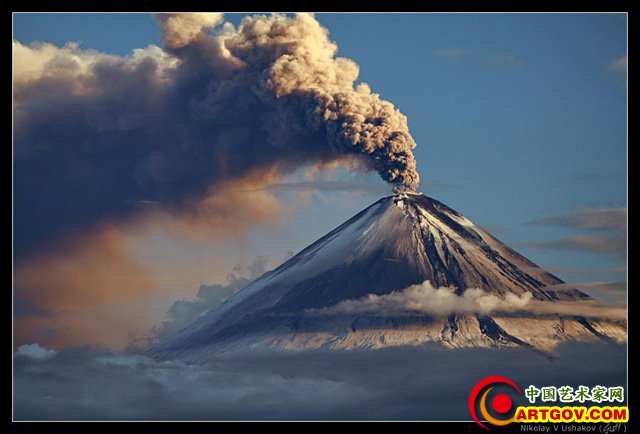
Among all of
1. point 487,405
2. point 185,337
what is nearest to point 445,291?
point 185,337

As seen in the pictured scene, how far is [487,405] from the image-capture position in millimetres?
48344

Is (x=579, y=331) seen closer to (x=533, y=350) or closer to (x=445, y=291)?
(x=533, y=350)

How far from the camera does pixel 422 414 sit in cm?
6675

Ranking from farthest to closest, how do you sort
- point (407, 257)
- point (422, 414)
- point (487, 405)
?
1. point (407, 257)
2. point (422, 414)
3. point (487, 405)

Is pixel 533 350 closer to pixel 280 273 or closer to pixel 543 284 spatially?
pixel 543 284

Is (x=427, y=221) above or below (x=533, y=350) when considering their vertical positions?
above

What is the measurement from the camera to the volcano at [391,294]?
227 ft

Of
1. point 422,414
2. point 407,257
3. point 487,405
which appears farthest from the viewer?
point 407,257

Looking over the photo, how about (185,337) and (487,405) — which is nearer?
(487,405)

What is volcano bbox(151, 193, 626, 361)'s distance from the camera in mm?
69125

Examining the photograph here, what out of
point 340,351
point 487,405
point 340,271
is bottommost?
point 487,405

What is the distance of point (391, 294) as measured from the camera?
70125mm

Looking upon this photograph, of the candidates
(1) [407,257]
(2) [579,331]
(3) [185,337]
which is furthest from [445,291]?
(3) [185,337]

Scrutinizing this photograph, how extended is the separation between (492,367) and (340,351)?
26.8ft
